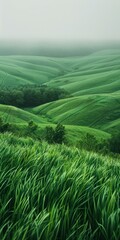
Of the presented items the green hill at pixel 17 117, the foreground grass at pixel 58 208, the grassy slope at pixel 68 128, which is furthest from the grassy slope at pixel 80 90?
the foreground grass at pixel 58 208

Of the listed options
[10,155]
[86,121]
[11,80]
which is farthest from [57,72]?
Answer: [10,155]

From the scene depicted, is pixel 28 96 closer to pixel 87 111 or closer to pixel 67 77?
pixel 87 111

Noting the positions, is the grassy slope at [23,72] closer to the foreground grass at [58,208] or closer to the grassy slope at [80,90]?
the grassy slope at [80,90]

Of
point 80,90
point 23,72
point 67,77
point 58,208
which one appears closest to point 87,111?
point 80,90

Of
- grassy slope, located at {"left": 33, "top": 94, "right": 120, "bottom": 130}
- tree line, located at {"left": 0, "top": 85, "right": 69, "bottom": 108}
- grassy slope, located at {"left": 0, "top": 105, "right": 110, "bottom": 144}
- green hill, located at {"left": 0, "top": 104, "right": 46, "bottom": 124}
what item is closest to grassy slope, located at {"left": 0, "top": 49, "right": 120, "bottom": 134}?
grassy slope, located at {"left": 33, "top": 94, "right": 120, "bottom": 130}

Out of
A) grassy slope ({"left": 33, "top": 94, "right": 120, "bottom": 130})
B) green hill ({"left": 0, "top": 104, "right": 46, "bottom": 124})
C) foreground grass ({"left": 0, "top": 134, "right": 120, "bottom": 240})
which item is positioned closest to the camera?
foreground grass ({"left": 0, "top": 134, "right": 120, "bottom": 240})

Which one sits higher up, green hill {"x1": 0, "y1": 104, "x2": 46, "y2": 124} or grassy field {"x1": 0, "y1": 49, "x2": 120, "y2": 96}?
grassy field {"x1": 0, "y1": 49, "x2": 120, "y2": 96}

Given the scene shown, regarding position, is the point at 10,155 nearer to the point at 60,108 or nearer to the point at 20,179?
the point at 20,179

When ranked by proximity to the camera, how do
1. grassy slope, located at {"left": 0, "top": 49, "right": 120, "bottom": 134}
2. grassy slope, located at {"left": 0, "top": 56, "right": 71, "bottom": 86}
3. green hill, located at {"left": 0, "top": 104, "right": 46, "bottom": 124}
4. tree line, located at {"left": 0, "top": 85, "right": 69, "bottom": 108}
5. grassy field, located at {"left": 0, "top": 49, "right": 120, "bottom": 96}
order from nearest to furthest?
green hill, located at {"left": 0, "top": 104, "right": 46, "bottom": 124}, grassy slope, located at {"left": 0, "top": 49, "right": 120, "bottom": 134}, tree line, located at {"left": 0, "top": 85, "right": 69, "bottom": 108}, grassy field, located at {"left": 0, "top": 49, "right": 120, "bottom": 96}, grassy slope, located at {"left": 0, "top": 56, "right": 71, "bottom": 86}

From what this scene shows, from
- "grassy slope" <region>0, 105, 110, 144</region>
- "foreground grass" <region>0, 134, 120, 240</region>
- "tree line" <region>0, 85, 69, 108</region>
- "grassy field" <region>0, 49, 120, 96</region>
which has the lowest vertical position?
"foreground grass" <region>0, 134, 120, 240</region>

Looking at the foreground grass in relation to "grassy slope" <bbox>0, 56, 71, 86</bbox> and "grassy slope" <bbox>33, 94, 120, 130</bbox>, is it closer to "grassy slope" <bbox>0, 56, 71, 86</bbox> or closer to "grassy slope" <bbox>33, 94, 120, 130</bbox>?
"grassy slope" <bbox>33, 94, 120, 130</bbox>
